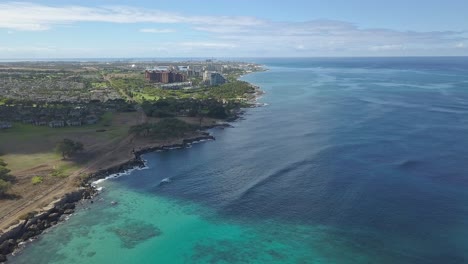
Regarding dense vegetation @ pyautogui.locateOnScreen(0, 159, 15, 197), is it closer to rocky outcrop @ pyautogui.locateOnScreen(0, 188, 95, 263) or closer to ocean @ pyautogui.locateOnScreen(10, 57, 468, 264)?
rocky outcrop @ pyautogui.locateOnScreen(0, 188, 95, 263)

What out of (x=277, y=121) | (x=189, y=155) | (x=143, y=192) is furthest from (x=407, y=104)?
(x=143, y=192)

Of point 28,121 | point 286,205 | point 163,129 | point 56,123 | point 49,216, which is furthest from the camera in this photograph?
point 28,121

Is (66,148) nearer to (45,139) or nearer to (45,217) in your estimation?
(45,139)

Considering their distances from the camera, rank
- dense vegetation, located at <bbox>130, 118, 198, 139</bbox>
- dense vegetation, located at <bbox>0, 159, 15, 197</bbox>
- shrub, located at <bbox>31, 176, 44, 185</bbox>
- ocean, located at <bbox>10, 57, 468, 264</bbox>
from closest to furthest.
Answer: ocean, located at <bbox>10, 57, 468, 264</bbox> < dense vegetation, located at <bbox>0, 159, 15, 197</bbox> < shrub, located at <bbox>31, 176, 44, 185</bbox> < dense vegetation, located at <bbox>130, 118, 198, 139</bbox>

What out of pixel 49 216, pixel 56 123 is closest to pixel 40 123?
pixel 56 123

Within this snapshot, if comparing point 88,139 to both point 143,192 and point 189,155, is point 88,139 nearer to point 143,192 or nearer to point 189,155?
point 189,155

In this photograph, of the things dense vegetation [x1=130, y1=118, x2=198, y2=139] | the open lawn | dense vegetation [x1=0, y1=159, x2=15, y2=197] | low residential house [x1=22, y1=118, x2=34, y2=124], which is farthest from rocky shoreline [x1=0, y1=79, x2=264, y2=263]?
low residential house [x1=22, y1=118, x2=34, y2=124]
